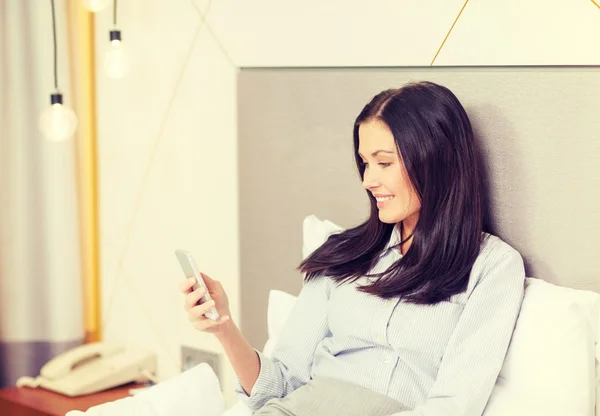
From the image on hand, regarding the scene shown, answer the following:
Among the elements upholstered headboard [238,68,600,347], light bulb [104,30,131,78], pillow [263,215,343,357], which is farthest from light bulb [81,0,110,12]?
pillow [263,215,343,357]

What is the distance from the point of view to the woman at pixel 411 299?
1.46 meters

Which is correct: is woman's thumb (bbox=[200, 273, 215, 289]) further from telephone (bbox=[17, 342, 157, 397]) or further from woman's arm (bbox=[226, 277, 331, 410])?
telephone (bbox=[17, 342, 157, 397])

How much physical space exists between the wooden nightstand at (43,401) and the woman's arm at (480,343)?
1.16 m

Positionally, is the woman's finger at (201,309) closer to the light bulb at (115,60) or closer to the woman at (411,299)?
the woman at (411,299)

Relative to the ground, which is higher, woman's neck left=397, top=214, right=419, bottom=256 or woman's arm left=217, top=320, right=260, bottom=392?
woman's neck left=397, top=214, right=419, bottom=256

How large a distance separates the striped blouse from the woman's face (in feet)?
0.35

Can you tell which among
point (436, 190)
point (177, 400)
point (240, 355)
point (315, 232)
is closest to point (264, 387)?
point (240, 355)

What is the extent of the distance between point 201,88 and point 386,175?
0.88 m

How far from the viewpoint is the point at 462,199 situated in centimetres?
156

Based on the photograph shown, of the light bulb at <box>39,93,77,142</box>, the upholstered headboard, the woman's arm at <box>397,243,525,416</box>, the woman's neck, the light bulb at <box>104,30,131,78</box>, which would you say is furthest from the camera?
the light bulb at <box>104,30,131,78</box>

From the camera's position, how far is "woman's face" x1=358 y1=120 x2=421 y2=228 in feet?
5.16

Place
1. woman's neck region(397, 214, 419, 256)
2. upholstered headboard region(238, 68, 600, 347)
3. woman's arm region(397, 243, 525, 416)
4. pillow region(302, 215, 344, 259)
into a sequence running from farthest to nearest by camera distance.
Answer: pillow region(302, 215, 344, 259) < woman's neck region(397, 214, 419, 256) < upholstered headboard region(238, 68, 600, 347) < woman's arm region(397, 243, 525, 416)

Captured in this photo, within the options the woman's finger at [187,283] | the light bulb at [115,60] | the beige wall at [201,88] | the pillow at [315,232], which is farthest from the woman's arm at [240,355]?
the light bulb at [115,60]

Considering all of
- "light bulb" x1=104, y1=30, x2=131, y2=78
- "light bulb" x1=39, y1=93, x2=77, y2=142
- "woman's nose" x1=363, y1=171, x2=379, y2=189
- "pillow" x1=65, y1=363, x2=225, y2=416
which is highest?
"light bulb" x1=104, y1=30, x2=131, y2=78
